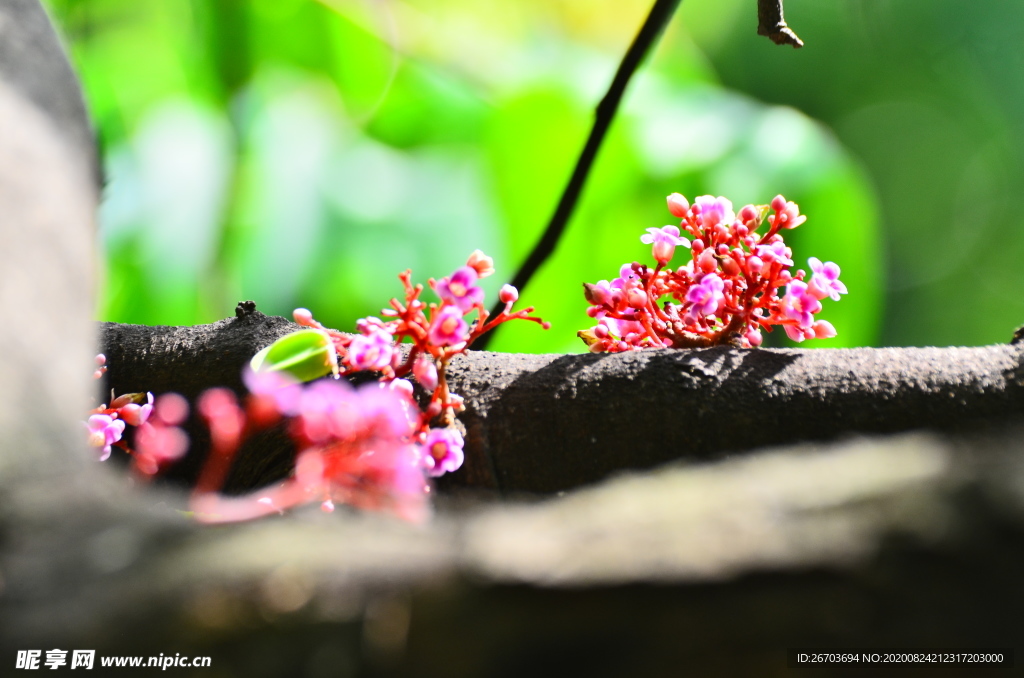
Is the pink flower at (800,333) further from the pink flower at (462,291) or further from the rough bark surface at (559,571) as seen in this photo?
the rough bark surface at (559,571)

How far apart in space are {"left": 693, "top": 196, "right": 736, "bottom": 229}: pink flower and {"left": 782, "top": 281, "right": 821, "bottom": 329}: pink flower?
0.09 m

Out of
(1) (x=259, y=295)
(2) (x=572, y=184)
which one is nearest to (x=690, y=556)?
(2) (x=572, y=184)

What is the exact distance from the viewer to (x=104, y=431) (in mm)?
534

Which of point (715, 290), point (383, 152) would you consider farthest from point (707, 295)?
point (383, 152)

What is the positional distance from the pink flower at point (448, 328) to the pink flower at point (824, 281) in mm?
266

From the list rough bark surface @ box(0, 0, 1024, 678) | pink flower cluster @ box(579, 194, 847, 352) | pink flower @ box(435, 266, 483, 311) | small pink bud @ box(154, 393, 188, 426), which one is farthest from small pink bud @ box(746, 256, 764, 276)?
small pink bud @ box(154, 393, 188, 426)

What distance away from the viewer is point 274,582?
0.50 feet

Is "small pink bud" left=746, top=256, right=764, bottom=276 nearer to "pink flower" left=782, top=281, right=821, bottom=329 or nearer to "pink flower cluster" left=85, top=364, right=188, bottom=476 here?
"pink flower" left=782, top=281, right=821, bottom=329

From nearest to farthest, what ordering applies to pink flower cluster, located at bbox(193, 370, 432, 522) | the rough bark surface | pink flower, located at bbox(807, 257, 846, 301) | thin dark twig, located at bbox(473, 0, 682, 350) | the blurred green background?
1. the rough bark surface
2. pink flower cluster, located at bbox(193, 370, 432, 522)
3. pink flower, located at bbox(807, 257, 846, 301)
4. thin dark twig, located at bbox(473, 0, 682, 350)
5. the blurred green background

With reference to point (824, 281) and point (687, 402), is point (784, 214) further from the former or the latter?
point (687, 402)

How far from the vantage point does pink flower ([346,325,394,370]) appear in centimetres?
46

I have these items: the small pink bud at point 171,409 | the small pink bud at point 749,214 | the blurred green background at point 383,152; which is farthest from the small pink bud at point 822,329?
the blurred green background at point 383,152

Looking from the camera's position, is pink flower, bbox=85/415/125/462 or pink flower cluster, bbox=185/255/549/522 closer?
pink flower cluster, bbox=185/255/549/522

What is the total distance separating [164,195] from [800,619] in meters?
2.08
